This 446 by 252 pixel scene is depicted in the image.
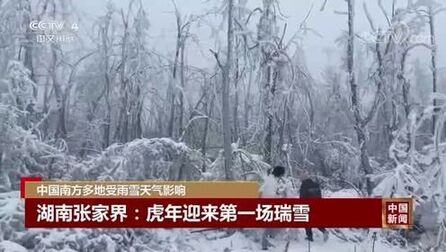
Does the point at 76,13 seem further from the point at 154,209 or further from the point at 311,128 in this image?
the point at 311,128

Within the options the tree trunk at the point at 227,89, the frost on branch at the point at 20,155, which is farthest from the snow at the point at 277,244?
the frost on branch at the point at 20,155

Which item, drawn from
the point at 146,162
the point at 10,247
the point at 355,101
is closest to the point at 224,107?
the point at 146,162

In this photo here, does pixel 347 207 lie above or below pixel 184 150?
below

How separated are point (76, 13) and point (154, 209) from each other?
1099 mm

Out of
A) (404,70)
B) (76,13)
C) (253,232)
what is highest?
(76,13)

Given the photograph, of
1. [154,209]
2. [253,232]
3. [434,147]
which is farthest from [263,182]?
[434,147]

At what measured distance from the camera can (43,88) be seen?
3479 mm

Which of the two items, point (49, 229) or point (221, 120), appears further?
point (221, 120)

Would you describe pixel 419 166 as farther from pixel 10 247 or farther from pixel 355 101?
pixel 10 247
